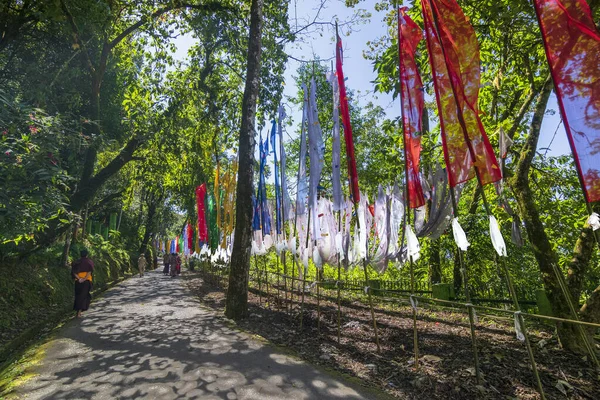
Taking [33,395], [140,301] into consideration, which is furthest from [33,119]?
[140,301]

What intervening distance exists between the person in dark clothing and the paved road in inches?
48.9

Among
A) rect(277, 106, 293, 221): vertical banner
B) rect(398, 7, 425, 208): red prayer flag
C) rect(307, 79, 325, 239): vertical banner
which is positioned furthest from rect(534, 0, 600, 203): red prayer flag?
rect(277, 106, 293, 221): vertical banner

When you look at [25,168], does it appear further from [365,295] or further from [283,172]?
[365,295]

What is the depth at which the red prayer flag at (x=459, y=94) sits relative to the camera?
417 cm

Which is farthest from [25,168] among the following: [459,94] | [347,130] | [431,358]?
[431,358]

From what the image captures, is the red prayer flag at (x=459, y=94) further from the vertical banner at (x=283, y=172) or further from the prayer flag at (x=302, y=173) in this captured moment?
the vertical banner at (x=283, y=172)

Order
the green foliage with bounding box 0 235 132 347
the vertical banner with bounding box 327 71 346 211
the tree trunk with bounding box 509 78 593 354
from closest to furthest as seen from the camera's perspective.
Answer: the tree trunk with bounding box 509 78 593 354
the vertical banner with bounding box 327 71 346 211
the green foliage with bounding box 0 235 132 347

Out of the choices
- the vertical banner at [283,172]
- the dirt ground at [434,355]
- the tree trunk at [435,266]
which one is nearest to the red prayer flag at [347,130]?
the dirt ground at [434,355]

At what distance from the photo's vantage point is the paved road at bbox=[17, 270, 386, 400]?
3.94m

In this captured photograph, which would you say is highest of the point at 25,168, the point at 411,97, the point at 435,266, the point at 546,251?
the point at 411,97

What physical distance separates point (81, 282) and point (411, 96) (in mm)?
9027

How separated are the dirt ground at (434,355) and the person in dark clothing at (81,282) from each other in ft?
14.7

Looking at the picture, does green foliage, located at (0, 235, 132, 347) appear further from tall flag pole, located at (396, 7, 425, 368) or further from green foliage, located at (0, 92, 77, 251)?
tall flag pole, located at (396, 7, 425, 368)

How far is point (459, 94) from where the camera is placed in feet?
14.2
